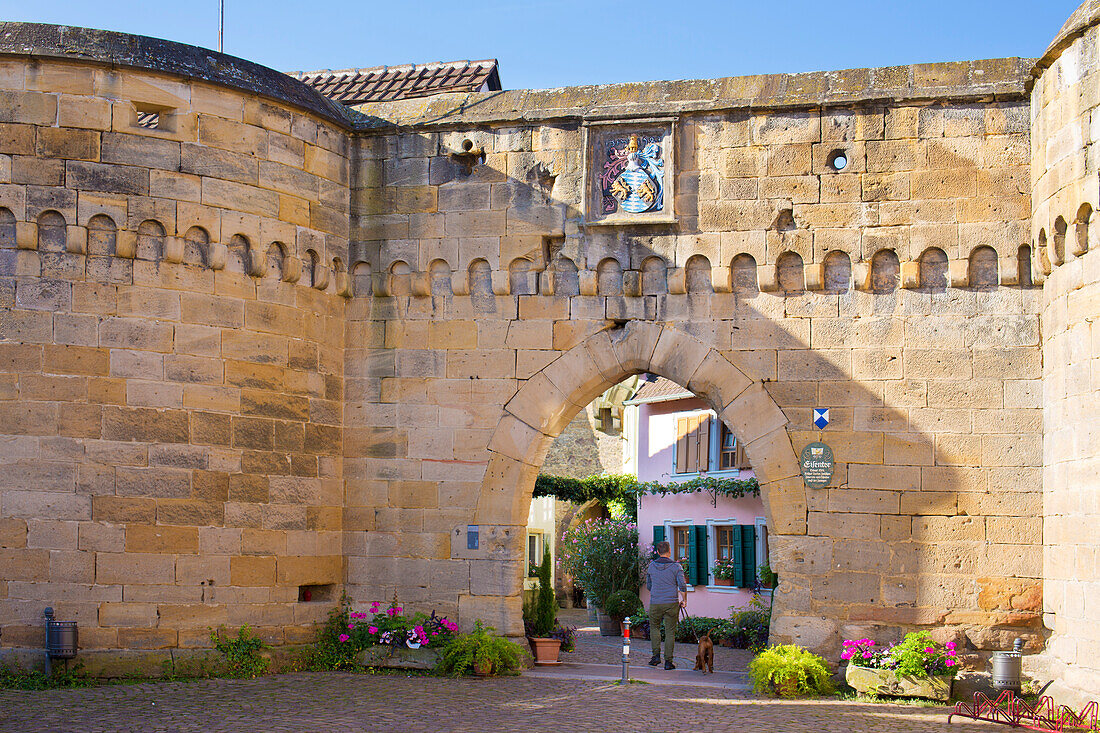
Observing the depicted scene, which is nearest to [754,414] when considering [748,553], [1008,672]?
[1008,672]

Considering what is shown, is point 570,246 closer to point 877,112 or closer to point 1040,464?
point 877,112

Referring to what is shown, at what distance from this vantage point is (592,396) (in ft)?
35.0

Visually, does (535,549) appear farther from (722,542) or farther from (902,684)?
(902,684)

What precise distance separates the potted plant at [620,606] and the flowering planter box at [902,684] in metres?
8.93

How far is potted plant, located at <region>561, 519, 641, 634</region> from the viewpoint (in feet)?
62.2

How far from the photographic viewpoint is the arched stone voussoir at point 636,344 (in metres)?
10.4

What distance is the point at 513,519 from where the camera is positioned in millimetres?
10438

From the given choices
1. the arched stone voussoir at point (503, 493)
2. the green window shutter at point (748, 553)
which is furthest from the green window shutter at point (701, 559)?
the arched stone voussoir at point (503, 493)

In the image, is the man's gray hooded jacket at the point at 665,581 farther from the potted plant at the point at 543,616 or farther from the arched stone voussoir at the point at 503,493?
the arched stone voussoir at the point at 503,493

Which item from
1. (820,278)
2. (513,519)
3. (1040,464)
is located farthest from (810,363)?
(513,519)

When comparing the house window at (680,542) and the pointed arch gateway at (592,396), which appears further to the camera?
the house window at (680,542)

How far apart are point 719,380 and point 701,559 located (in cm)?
945

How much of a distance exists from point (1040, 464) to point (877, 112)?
3.22 meters

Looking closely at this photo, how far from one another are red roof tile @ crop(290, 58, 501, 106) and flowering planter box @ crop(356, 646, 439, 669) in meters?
6.32
